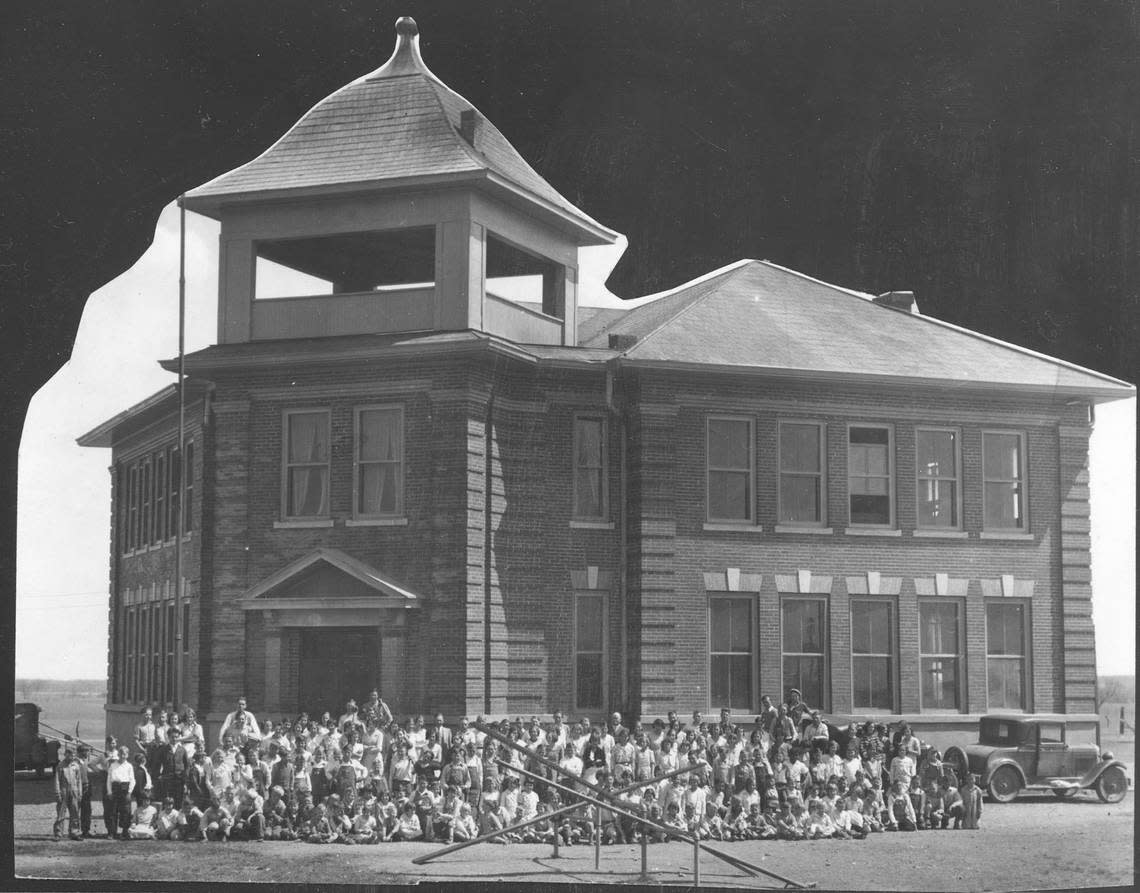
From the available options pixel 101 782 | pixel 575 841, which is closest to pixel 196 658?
pixel 101 782

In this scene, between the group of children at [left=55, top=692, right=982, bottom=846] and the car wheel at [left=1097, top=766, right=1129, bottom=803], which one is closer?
the group of children at [left=55, top=692, right=982, bottom=846]

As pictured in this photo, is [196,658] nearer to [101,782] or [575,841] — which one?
[101,782]

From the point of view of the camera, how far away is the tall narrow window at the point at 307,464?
72.3 ft

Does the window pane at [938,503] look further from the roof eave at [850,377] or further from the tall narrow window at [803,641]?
the tall narrow window at [803,641]

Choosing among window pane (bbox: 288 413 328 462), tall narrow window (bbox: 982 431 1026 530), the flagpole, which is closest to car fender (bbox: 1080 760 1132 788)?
tall narrow window (bbox: 982 431 1026 530)

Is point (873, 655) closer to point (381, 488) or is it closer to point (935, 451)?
point (935, 451)

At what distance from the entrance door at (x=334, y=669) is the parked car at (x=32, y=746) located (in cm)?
431

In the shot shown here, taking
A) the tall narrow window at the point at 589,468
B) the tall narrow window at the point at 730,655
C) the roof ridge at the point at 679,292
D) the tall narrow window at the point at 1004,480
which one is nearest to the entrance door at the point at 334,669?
the tall narrow window at the point at 589,468

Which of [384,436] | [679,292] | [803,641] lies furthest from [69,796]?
[679,292]

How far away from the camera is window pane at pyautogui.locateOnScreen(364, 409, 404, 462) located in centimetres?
2195

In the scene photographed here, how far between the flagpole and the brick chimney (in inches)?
367

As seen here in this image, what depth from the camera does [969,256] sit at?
65.3 ft

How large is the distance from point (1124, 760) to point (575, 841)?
8.73 meters

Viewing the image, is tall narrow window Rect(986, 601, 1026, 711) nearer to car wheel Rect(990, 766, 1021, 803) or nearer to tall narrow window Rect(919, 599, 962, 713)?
tall narrow window Rect(919, 599, 962, 713)
